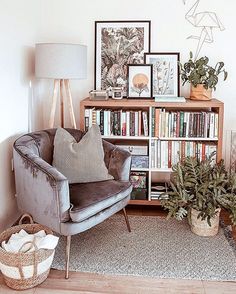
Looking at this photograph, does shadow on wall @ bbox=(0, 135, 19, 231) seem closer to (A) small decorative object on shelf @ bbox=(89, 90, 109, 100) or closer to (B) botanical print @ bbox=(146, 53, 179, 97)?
(A) small decorative object on shelf @ bbox=(89, 90, 109, 100)

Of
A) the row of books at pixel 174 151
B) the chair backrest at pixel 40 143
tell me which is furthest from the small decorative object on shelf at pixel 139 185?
the chair backrest at pixel 40 143

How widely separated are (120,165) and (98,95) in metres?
0.75

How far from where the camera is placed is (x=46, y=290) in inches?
90.8

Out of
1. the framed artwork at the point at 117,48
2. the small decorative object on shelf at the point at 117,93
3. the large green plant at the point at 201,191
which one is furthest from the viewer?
the framed artwork at the point at 117,48

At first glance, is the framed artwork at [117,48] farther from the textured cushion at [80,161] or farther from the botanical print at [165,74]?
the textured cushion at [80,161]

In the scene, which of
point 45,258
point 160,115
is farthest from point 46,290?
point 160,115

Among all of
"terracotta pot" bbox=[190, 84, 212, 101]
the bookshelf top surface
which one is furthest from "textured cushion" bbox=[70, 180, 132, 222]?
"terracotta pot" bbox=[190, 84, 212, 101]

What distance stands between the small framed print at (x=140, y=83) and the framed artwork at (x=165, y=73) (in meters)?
0.09

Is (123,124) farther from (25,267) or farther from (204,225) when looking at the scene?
(25,267)

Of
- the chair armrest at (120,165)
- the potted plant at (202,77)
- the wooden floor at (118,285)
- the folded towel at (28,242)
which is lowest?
the wooden floor at (118,285)

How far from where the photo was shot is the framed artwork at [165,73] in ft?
11.6

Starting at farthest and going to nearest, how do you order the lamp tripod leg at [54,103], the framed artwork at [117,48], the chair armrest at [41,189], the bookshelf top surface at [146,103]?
the framed artwork at [117,48], the lamp tripod leg at [54,103], the bookshelf top surface at [146,103], the chair armrest at [41,189]

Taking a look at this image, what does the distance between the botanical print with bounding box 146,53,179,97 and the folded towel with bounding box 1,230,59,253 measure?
1.71 m

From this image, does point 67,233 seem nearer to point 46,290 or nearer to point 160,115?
point 46,290
